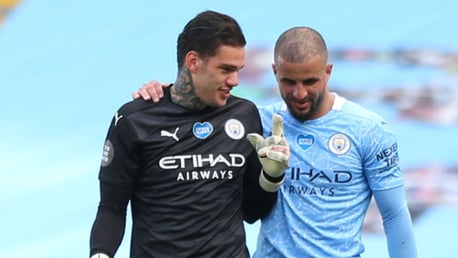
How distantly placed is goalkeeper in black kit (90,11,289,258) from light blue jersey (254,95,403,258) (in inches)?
4.0

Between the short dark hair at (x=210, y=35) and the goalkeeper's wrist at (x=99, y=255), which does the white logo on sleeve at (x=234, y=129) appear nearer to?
A: the short dark hair at (x=210, y=35)

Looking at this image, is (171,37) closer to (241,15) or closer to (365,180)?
(241,15)

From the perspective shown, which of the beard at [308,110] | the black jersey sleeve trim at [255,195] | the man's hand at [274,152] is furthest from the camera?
the black jersey sleeve trim at [255,195]

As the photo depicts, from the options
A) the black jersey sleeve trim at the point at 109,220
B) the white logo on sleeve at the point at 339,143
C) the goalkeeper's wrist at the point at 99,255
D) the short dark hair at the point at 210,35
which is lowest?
the goalkeeper's wrist at the point at 99,255

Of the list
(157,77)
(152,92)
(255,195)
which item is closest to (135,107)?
(152,92)

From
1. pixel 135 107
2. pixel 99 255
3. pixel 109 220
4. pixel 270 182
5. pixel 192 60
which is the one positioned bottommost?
pixel 99 255

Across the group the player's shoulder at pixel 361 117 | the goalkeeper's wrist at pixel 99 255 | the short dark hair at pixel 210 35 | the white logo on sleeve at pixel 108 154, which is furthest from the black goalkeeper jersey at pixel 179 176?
the player's shoulder at pixel 361 117

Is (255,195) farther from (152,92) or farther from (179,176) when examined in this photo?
(152,92)

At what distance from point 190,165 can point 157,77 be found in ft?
12.9

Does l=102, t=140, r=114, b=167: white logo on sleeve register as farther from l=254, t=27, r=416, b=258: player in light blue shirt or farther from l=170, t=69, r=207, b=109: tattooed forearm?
l=254, t=27, r=416, b=258: player in light blue shirt

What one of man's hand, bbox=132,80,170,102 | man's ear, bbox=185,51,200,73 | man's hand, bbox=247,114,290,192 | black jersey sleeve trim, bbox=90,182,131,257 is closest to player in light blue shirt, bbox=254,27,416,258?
man's hand, bbox=247,114,290,192

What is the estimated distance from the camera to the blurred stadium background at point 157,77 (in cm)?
701

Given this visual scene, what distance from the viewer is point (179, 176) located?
4.04m

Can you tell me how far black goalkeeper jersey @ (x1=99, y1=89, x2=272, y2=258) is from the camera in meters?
4.03
